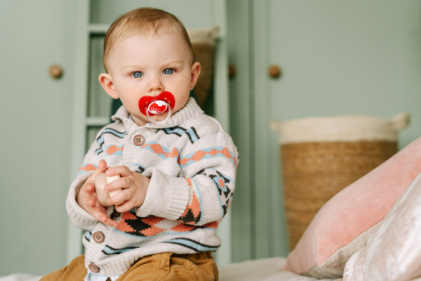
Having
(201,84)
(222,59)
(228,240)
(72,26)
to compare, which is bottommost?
(228,240)

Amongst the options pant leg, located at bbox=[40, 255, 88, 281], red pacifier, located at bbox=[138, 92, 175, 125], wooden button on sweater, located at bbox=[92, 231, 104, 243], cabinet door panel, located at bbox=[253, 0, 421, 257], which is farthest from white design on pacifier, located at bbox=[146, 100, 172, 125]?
cabinet door panel, located at bbox=[253, 0, 421, 257]

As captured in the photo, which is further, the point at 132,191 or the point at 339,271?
the point at 339,271

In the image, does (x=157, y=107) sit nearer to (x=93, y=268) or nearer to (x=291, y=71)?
(x=93, y=268)

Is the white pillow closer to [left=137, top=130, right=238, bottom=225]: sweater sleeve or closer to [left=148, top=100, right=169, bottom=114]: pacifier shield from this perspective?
[left=137, top=130, right=238, bottom=225]: sweater sleeve

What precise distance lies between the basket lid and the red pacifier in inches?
37.7

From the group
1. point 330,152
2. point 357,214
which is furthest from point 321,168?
point 357,214

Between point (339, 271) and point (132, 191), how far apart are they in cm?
49

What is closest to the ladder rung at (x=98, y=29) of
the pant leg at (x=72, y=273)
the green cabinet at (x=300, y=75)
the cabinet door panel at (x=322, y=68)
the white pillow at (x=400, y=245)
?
the green cabinet at (x=300, y=75)

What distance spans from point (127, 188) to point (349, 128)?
3.92ft

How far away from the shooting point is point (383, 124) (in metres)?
1.68

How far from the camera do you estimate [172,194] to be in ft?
2.48

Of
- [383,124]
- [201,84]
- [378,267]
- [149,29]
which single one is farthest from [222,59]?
[378,267]

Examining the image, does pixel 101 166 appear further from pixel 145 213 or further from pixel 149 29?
pixel 149 29

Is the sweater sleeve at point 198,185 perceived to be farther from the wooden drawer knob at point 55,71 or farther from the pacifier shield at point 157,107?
the wooden drawer knob at point 55,71
